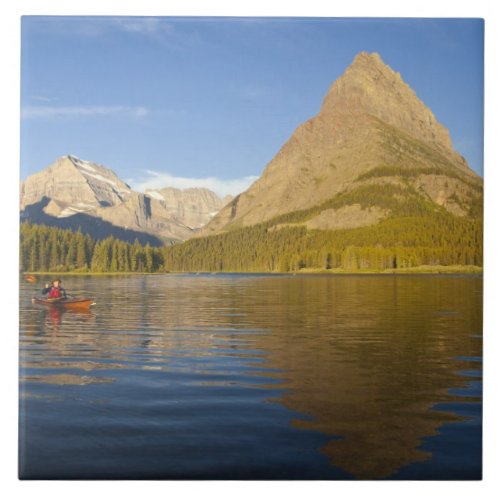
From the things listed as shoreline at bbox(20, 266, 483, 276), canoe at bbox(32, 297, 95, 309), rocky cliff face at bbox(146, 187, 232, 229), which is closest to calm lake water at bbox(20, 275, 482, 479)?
canoe at bbox(32, 297, 95, 309)

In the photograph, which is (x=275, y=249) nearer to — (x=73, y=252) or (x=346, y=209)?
(x=73, y=252)

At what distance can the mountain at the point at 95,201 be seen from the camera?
10414 mm

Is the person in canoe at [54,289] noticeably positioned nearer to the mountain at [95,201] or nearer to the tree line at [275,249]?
the tree line at [275,249]

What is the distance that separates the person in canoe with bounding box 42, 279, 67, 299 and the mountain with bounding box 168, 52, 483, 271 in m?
5.52

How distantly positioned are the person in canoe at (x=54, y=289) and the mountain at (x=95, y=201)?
5.17 feet

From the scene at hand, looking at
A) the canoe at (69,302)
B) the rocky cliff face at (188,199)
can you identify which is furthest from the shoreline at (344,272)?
the rocky cliff face at (188,199)

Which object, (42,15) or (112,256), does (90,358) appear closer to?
(112,256)

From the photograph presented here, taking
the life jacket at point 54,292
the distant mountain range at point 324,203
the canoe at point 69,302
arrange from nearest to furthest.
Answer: the distant mountain range at point 324,203 → the canoe at point 69,302 → the life jacket at point 54,292

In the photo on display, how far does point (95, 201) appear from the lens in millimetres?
13258

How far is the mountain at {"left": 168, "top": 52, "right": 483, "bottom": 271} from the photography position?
18.4 meters

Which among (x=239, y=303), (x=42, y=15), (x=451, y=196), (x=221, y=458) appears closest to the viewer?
(x=221, y=458)
